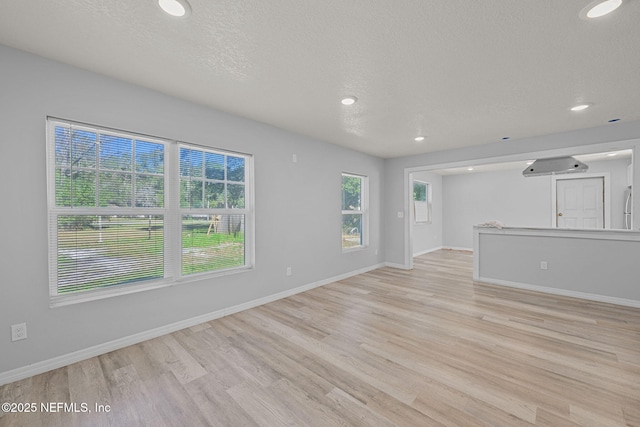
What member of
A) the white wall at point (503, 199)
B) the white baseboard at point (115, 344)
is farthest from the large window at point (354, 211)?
the white wall at point (503, 199)

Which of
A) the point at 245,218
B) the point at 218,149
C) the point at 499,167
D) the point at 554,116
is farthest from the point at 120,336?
the point at 499,167

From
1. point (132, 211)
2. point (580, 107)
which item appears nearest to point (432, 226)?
point (580, 107)

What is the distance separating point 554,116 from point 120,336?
17.7 feet

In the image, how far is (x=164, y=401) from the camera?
1.77 m

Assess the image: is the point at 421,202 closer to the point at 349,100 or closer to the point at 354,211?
the point at 354,211

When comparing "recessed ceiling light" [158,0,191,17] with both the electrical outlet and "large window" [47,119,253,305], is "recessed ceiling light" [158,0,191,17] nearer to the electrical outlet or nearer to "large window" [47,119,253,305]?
"large window" [47,119,253,305]

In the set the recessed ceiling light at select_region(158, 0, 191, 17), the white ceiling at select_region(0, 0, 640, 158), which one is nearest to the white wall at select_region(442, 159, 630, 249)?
the white ceiling at select_region(0, 0, 640, 158)

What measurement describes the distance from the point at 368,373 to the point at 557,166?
175 inches

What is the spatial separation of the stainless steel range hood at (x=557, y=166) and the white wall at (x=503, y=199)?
121 inches

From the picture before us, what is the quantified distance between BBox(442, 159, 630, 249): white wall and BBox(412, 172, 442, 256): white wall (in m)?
0.28

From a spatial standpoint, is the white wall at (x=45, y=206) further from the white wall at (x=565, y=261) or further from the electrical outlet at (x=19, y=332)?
the white wall at (x=565, y=261)

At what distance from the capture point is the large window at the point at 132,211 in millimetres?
2225

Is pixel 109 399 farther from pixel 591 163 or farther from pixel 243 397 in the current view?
pixel 591 163

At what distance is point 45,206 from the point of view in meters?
2.10
